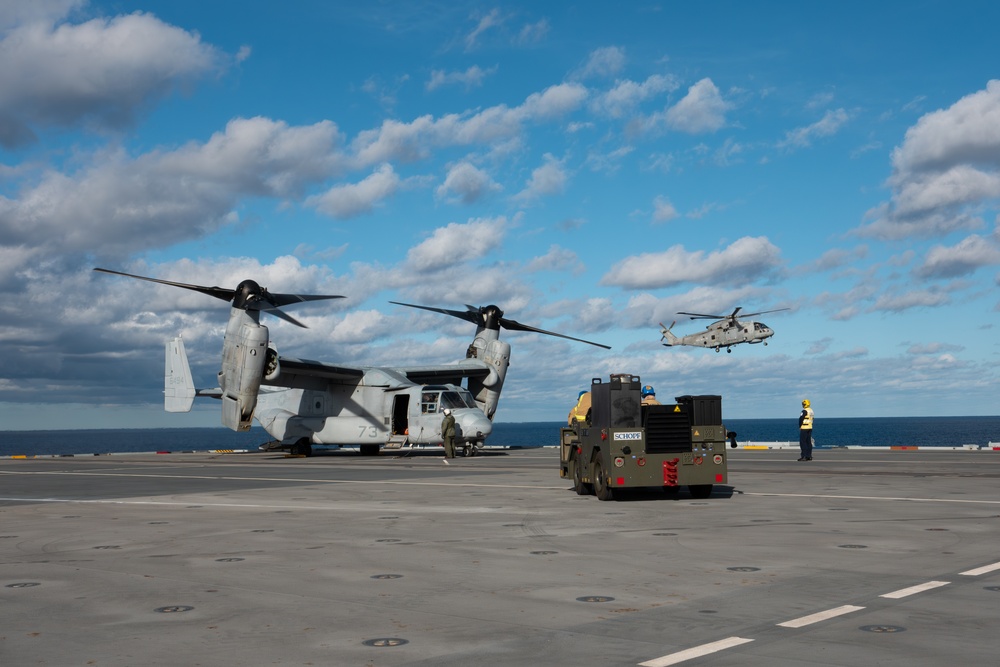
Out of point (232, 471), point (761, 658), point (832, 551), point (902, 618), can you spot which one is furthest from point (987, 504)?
point (232, 471)

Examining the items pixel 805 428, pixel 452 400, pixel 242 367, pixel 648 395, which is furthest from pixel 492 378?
pixel 648 395

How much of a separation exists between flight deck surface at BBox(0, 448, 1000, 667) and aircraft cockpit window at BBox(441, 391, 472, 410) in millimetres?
19552

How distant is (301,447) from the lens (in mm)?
42375

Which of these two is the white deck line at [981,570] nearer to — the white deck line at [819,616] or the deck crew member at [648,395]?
the white deck line at [819,616]

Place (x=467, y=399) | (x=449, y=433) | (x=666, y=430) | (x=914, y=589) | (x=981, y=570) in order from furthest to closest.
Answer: (x=467, y=399) < (x=449, y=433) < (x=666, y=430) < (x=981, y=570) < (x=914, y=589)

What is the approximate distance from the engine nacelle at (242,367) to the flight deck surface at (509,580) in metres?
17.9

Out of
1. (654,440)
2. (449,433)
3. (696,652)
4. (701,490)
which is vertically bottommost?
(696,652)

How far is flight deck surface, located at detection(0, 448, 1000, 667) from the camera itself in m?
6.23

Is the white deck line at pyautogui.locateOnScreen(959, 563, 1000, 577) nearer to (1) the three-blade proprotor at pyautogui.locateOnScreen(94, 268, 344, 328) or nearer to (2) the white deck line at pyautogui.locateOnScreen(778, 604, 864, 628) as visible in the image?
(2) the white deck line at pyautogui.locateOnScreen(778, 604, 864, 628)

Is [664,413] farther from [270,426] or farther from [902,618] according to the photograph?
[270,426]

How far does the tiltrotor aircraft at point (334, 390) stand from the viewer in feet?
118

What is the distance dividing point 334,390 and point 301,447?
307cm

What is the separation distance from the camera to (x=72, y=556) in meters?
10.7

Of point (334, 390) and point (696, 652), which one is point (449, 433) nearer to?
point (334, 390)
